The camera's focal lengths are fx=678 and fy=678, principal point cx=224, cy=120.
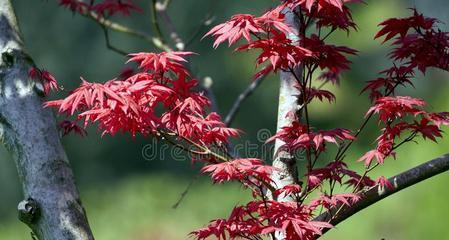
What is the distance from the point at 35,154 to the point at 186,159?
331cm

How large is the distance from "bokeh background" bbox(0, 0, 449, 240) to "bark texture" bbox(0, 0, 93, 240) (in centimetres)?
275

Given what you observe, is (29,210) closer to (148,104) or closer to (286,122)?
(148,104)

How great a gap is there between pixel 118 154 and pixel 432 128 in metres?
3.86

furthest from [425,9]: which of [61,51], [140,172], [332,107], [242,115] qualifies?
[61,51]

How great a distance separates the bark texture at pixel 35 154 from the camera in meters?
2.00

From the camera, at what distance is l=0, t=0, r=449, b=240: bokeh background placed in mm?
4766

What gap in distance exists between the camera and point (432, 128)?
2086 mm

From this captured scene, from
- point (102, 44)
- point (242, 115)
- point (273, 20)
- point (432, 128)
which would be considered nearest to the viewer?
point (273, 20)

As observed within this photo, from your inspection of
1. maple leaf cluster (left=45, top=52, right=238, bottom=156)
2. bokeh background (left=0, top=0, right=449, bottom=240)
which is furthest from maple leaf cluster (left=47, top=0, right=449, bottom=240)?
bokeh background (left=0, top=0, right=449, bottom=240)

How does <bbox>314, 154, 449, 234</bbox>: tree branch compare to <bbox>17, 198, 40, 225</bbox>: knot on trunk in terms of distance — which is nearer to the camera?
<bbox>17, 198, 40, 225</bbox>: knot on trunk

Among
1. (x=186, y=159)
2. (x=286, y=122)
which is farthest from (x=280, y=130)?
(x=186, y=159)

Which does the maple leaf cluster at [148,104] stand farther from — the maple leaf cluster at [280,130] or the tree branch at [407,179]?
the tree branch at [407,179]

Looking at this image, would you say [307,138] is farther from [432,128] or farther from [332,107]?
[332,107]

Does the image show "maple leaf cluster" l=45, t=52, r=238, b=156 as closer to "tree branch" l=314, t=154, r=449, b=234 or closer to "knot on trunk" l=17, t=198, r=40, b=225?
"knot on trunk" l=17, t=198, r=40, b=225
